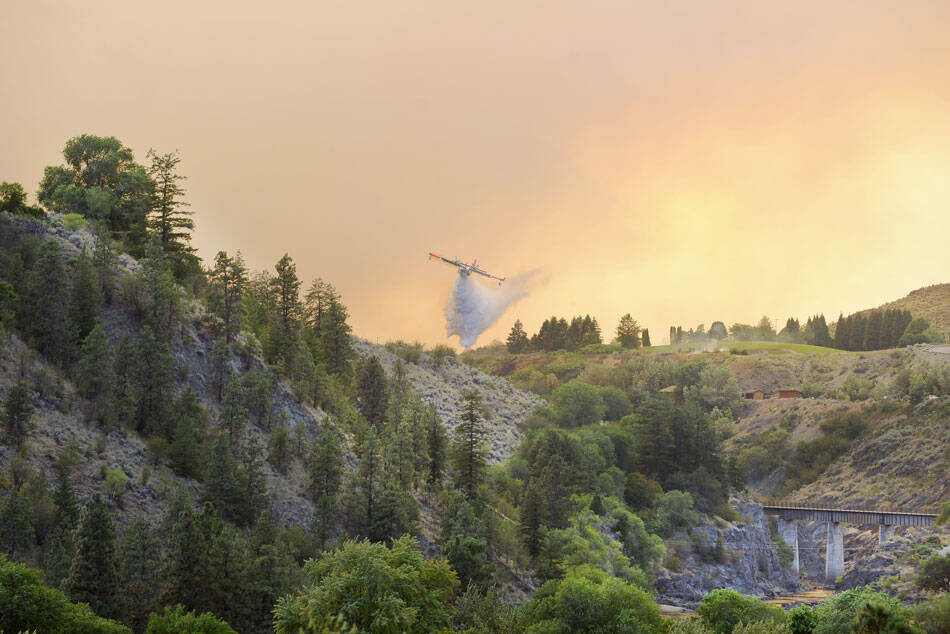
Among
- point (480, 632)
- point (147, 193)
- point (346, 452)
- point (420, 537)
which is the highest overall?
point (147, 193)

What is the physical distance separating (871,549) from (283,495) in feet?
358

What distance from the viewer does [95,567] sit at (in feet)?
187

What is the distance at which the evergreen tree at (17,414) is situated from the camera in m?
66.2

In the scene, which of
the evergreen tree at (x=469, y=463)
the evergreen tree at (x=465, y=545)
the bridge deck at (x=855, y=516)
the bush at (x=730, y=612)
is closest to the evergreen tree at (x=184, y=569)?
the evergreen tree at (x=465, y=545)

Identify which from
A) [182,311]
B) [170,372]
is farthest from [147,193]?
[170,372]

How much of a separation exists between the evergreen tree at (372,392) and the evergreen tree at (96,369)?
121ft

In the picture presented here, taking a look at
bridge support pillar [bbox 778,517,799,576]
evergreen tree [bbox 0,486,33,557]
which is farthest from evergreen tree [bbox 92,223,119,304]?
bridge support pillar [bbox 778,517,799,576]

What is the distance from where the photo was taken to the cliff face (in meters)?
125

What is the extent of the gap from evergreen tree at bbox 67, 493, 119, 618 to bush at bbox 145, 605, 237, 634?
467cm

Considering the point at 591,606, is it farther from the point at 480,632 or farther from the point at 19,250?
the point at 19,250

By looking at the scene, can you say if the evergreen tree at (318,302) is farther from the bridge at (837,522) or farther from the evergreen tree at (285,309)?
the bridge at (837,522)

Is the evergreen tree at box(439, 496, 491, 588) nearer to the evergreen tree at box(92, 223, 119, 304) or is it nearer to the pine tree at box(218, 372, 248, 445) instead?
the pine tree at box(218, 372, 248, 445)

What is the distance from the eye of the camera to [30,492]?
62781 millimetres

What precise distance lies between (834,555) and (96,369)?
115582 millimetres
